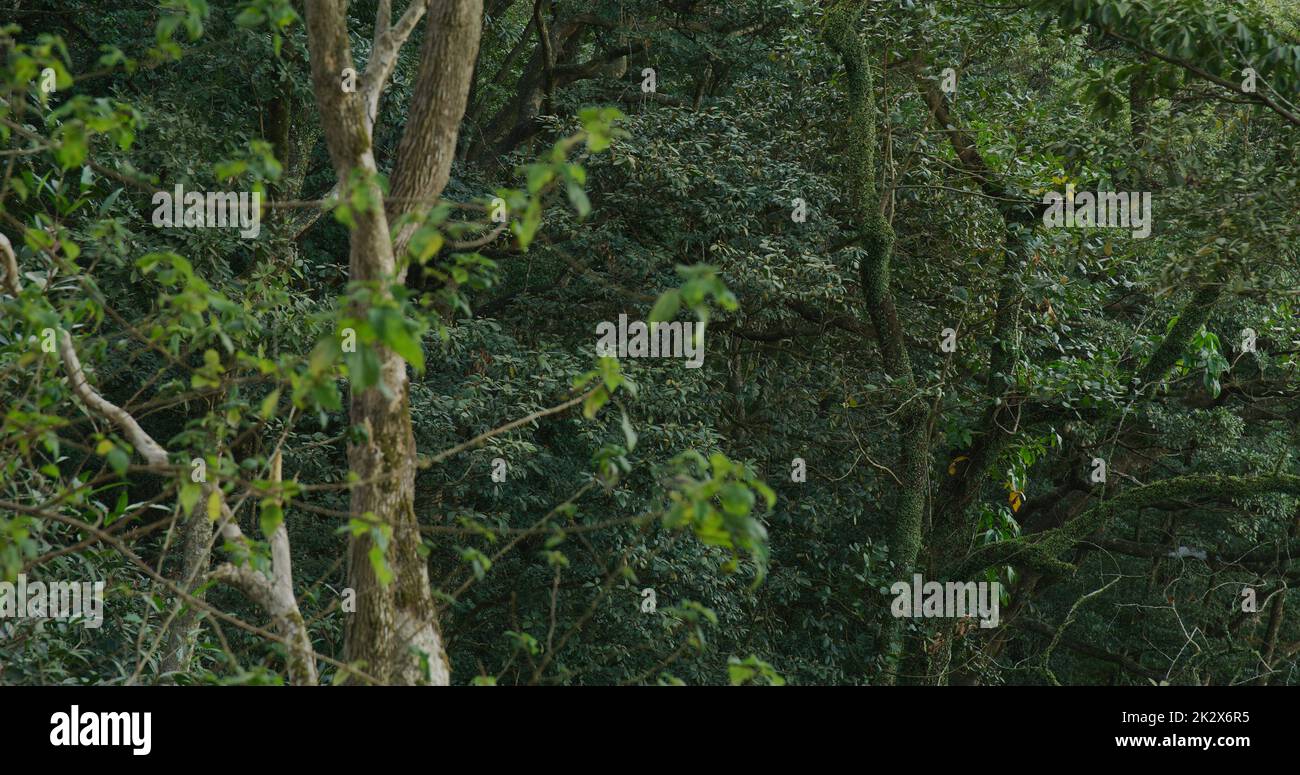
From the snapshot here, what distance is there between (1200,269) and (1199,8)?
1.28 m

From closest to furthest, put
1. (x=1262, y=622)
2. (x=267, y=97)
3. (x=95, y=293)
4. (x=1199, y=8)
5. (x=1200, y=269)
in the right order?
(x=95, y=293) < (x=1199, y=8) < (x=1200, y=269) < (x=267, y=97) < (x=1262, y=622)

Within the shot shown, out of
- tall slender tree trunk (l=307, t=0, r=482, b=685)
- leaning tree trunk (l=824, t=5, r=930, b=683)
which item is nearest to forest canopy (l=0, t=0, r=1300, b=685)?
leaning tree trunk (l=824, t=5, r=930, b=683)

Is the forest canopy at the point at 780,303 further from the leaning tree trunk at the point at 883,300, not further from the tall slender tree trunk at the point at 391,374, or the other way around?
the tall slender tree trunk at the point at 391,374

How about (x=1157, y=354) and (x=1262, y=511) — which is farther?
(x=1262, y=511)

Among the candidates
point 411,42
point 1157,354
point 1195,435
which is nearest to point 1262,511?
point 1195,435

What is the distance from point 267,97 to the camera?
7910 mm

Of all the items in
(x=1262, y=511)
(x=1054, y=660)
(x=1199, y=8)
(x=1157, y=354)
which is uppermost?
(x=1199, y=8)


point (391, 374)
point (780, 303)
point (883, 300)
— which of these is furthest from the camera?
point (883, 300)

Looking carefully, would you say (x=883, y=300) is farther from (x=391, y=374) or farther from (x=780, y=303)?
(x=391, y=374)

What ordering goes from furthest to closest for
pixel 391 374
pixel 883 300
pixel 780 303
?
1. pixel 883 300
2. pixel 780 303
3. pixel 391 374

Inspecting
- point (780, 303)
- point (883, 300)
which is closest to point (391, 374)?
point (780, 303)

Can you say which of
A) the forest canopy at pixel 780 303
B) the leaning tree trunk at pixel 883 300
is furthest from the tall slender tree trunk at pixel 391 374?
the leaning tree trunk at pixel 883 300
